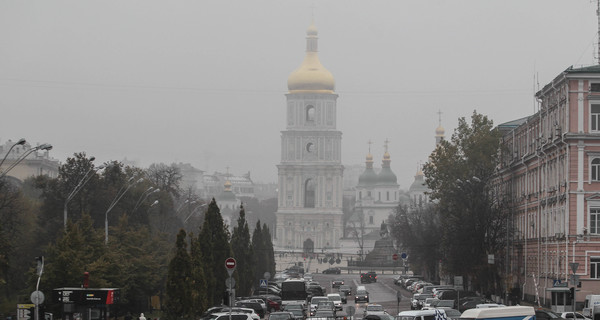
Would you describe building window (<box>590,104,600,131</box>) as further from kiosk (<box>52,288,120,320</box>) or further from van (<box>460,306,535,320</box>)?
kiosk (<box>52,288,120,320</box>)

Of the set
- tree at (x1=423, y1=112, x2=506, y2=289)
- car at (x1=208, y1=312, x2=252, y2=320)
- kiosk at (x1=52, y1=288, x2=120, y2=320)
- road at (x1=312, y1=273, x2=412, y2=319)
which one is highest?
tree at (x1=423, y1=112, x2=506, y2=289)

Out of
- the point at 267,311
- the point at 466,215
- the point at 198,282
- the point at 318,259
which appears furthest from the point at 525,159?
the point at 318,259

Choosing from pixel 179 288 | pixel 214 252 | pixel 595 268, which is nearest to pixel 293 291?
pixel 214 252

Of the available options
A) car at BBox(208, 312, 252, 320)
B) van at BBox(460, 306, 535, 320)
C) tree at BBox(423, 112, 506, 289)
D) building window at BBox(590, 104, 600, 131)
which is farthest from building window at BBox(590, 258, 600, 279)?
van at BBox(460, 306, 535, 320)

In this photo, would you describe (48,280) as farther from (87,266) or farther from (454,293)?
(454,293)

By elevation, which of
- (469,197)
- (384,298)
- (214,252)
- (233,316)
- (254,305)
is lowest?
(384,298)

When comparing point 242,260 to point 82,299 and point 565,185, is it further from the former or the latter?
point 82,299

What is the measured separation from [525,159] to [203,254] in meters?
25.5

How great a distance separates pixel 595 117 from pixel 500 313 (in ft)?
96.7

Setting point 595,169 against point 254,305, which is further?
point 595,169

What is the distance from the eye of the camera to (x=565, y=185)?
6675 centimetres

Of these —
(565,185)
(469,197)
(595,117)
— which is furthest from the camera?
(469,197)

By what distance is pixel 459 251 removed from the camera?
80125 mm

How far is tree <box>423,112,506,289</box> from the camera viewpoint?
→ 7950 centimetres
